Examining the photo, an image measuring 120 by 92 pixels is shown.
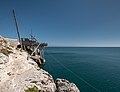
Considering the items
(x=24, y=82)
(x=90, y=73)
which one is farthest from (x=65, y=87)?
(x=90, y=73)

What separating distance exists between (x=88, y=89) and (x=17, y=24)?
28.0m

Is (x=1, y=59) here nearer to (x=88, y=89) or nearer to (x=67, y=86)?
(x=67, y=86)

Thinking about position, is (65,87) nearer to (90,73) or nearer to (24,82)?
(24,82)

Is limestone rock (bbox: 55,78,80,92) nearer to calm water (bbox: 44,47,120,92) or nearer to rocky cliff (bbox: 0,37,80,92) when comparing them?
rocky cliff (bbox: 0,37,80,92)

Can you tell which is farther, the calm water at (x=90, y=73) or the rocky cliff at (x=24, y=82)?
the calm water at (x=90, y=73)

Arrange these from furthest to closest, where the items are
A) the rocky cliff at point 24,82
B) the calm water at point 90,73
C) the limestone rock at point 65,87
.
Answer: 1. the calm water at point 90,73
2. the limestone rock at point 65,87
3. the rocky cliff at point 24,82

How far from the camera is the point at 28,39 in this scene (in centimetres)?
4534

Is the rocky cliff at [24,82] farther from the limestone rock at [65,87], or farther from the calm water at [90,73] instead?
the calm water at [90,73]

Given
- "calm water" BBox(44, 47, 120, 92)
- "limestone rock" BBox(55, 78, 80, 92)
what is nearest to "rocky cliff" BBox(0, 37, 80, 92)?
"limestone rock" BBox(55, 78, 80, 92)

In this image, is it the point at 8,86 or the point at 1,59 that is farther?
the point at 1,59

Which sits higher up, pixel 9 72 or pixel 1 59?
pixel 1 59

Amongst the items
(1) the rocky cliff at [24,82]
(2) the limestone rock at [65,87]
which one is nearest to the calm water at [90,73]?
(2) the limestone rock at [65,87]

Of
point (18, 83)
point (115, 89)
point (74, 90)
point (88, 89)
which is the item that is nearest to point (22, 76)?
point (18, 83)

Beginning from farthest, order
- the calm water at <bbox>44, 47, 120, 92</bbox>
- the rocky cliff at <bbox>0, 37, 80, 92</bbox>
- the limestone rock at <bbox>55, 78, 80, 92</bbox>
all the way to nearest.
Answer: the calm water at <bbox>44, 47, 120, 92</bbox> < the limestone rock at <bbox>55, 78, 80, 92</bbox> < the rocky cliff at <bbox>0, 37, 80, 92</bbox>
